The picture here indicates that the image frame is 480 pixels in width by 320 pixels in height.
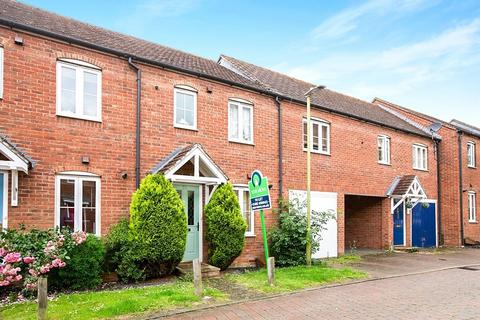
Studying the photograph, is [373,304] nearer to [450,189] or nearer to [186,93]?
[186,93]

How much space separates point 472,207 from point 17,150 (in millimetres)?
23473

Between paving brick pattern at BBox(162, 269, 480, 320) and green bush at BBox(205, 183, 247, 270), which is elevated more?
green bush at BBox(205, 183, 247, 270)

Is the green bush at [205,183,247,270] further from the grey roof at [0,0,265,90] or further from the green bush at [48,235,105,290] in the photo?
the grey roof at [0,0,265,90]

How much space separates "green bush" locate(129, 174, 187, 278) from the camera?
10305mm

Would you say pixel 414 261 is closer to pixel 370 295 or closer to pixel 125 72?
pixel 370 295

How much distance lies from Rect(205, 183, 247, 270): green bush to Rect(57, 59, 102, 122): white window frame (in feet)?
13.0

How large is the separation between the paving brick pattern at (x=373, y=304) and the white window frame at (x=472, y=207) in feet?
46.1

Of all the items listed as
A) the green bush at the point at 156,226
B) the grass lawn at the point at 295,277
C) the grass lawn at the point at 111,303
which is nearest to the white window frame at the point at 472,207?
the grass lawn at the point at 295,277

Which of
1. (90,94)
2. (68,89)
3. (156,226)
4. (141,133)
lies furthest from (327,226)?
(68,89)

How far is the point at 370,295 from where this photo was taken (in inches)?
374

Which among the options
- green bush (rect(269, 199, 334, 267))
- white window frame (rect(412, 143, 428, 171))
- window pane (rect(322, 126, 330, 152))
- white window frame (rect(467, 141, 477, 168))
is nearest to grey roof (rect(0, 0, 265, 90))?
window pane (rect(322, 126, 330, 152))

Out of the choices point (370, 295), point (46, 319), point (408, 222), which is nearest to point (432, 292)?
point (370, 295)

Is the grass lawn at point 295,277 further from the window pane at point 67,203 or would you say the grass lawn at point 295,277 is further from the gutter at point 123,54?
the gutter at point 123,54

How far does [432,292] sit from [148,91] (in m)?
8.94
